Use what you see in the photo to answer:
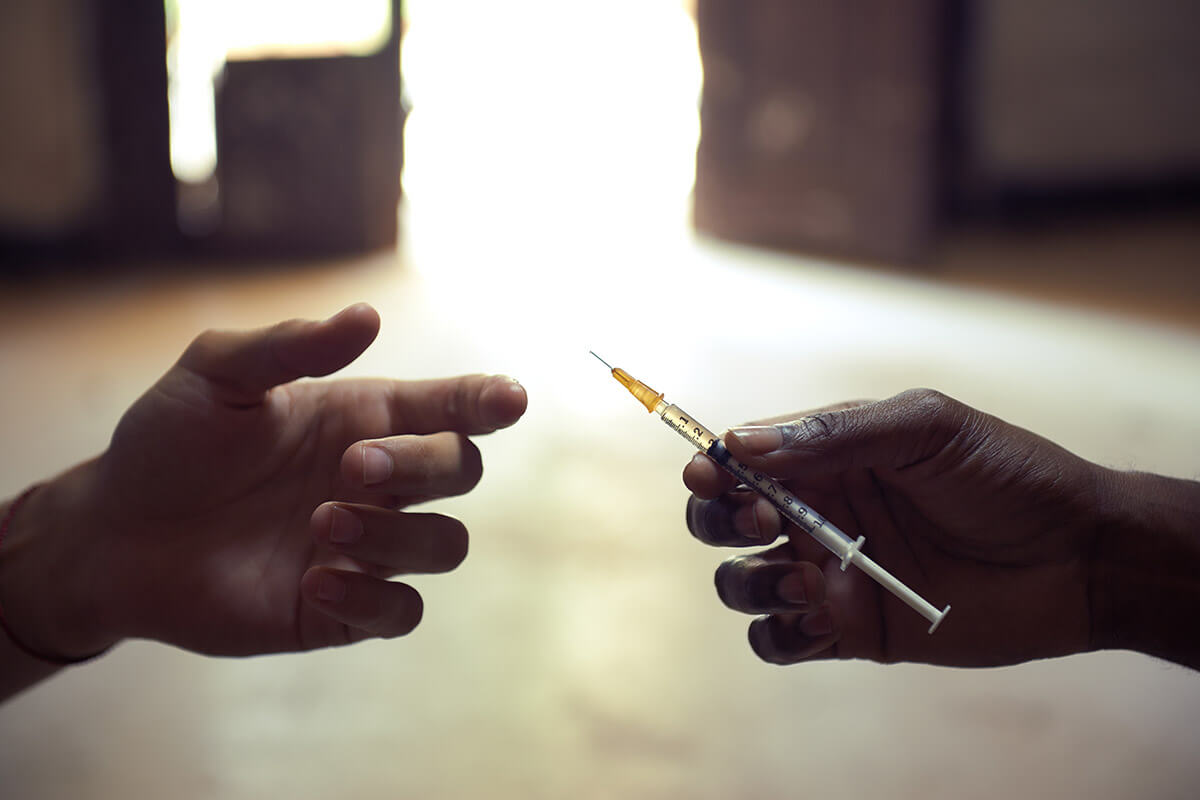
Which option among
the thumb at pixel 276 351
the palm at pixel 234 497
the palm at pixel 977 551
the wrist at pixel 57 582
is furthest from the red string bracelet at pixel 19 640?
the palm at pixel 977 551

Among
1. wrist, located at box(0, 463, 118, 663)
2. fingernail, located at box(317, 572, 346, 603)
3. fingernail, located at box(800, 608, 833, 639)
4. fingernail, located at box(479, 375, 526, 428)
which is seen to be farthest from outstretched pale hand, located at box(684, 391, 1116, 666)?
wrist, located at box(0, 463, 118, 663)

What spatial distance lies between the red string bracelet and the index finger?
37cm

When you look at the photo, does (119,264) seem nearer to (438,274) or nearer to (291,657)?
(438,274)

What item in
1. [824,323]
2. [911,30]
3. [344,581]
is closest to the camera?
[344,581]

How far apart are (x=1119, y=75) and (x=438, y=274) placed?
2.97m

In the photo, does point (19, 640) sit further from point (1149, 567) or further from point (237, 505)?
point (1149, 567)

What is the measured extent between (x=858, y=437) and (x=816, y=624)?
18cm

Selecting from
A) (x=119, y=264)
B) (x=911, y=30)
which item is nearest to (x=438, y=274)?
(x=119, y=264)

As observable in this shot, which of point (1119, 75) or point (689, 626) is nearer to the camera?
point (689, 626)

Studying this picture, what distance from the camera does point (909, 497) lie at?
35.4 inches

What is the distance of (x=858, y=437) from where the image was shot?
77 centimetres

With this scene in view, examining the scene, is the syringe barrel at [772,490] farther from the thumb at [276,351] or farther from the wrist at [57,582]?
the wrist at [57,582]

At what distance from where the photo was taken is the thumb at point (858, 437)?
0.75 m

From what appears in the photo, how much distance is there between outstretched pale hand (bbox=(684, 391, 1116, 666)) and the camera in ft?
2.58
